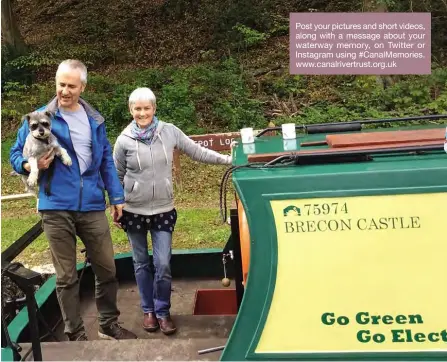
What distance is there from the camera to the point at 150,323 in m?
3.48

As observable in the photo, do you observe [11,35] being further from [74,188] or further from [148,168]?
[74,188]

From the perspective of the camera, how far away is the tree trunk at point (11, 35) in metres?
15.1

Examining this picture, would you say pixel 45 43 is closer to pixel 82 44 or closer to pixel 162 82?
pixel 82 44

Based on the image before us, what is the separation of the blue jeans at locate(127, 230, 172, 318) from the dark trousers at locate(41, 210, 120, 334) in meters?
0.18

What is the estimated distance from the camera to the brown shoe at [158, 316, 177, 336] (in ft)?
11.2

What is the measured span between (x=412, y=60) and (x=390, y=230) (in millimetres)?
8381

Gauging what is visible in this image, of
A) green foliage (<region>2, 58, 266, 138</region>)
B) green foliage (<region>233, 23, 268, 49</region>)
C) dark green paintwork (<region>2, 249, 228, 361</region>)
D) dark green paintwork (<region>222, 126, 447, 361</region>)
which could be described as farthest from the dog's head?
green foliage (<region>233, 23, 268, 49</region>)

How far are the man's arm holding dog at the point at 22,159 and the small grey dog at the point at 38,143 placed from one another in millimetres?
22

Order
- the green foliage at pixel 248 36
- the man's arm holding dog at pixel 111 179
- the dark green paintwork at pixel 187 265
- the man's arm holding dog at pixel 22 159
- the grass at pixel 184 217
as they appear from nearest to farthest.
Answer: the man's arm holding dog at pixel 22 159
the man's arm holding dog at pixel 111 179
the dark green paintwork at pixel 187 265
the grass at pixel 184 217
the green foliage at pixel 248 36

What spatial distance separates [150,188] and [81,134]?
20.8 inches

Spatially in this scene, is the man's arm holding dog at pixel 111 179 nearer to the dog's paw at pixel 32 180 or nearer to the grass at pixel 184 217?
the dog's paw at pixel 32 180

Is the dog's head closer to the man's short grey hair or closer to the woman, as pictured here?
the man's short grey hair

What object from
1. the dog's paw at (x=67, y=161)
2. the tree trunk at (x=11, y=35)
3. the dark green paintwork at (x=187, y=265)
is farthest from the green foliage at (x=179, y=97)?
the dog's paw at (x=67, y=161)

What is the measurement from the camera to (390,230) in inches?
71.8
